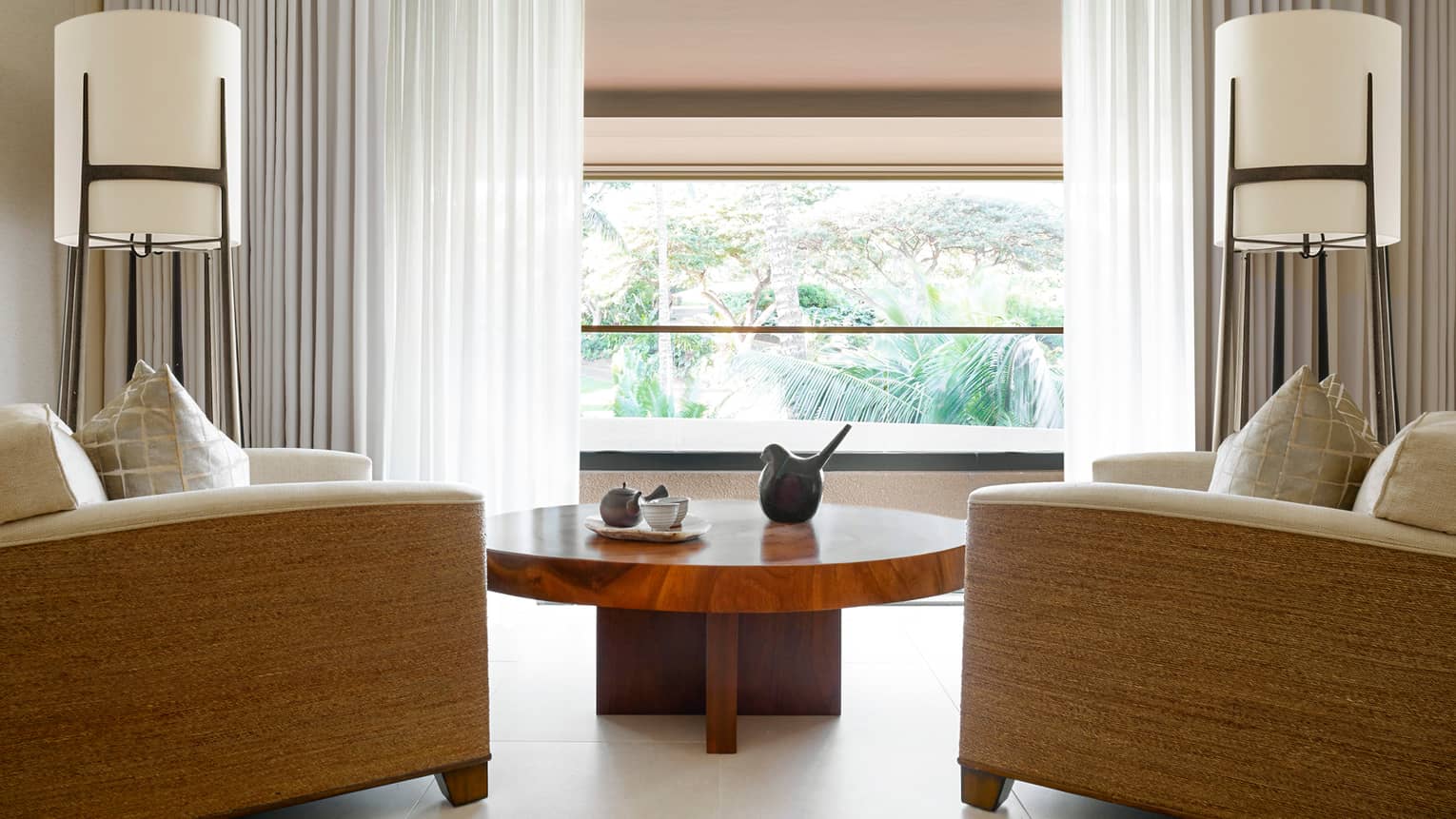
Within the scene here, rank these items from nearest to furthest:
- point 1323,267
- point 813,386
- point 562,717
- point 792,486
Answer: point 562,717 < point 792,486 < point 1323,267 < point 813,386

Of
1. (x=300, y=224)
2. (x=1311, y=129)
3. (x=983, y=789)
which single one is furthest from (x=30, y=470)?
(x=1311, y=129)

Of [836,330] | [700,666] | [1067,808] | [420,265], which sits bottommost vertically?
[1067,808]

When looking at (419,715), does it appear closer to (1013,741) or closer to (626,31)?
(1013,741)

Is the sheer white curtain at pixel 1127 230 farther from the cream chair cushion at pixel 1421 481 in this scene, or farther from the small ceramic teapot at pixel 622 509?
the cream chair cushion at pixel 1421 481

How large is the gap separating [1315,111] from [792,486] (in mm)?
1700

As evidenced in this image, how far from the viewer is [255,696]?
151cm

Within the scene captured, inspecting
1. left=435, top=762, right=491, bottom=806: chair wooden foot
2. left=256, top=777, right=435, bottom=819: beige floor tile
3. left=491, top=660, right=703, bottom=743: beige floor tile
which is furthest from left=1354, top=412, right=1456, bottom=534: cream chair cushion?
left=256, top=777, right=435, bottom=819: beige floor tile

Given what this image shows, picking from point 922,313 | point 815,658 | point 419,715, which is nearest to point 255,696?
point 419,715

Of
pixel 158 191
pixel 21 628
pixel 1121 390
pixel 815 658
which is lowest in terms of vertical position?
pixel 815 658

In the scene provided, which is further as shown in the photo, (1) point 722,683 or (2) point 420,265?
(2) point 420,265

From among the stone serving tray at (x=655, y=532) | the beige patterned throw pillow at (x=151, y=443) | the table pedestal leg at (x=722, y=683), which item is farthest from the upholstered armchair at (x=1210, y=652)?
the beige patterned throw pillow at (x=151, y=443)

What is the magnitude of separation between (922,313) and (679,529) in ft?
14.3

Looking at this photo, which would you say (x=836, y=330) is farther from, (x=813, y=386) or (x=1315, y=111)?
(x=1315, y=111)

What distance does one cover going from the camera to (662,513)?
2.14 m
